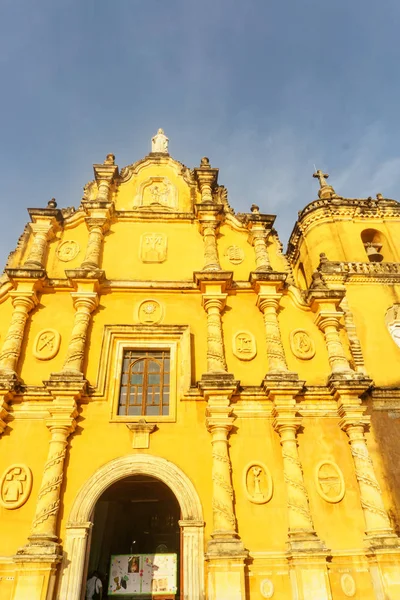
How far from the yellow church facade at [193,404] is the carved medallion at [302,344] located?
4 cm

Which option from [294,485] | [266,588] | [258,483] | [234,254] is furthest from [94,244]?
[266,588]

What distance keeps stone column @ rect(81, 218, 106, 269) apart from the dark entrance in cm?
683

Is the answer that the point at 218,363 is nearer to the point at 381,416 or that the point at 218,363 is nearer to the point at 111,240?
the point at 381,416

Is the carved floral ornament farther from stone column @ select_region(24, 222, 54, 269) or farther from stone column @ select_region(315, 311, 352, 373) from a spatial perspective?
stone column @ select_region(315, 311, 352, 373)

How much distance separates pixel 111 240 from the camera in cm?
1307

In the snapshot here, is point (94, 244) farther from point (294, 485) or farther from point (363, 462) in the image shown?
point (363, 462)

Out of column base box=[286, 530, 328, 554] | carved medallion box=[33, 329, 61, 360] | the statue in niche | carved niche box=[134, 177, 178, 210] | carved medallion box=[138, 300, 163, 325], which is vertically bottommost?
column base box=[286, 530, 328, 554]

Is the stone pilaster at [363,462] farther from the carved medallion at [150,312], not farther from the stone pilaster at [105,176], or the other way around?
the stone pilaster at [105,176]

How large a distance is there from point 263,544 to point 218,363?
398cm

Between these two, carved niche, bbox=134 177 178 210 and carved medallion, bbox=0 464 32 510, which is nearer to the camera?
carved medallion, bbox=0 464 32 510

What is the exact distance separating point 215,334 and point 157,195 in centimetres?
603

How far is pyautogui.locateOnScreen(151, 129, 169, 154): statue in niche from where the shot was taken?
1623cm

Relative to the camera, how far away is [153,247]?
42.3 ft

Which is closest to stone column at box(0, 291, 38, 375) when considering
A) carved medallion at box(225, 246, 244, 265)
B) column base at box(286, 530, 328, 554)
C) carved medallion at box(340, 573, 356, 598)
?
carved medallion at box(225, 246, 244, 265)
